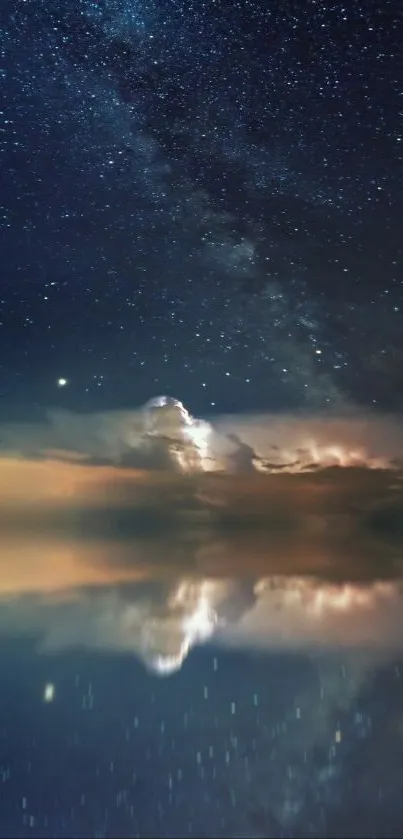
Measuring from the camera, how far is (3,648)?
518 cm

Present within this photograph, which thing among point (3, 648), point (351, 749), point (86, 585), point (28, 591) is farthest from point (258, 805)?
point (86, 585)

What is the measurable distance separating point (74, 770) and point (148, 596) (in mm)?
5663

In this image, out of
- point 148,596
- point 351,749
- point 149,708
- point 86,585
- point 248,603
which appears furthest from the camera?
point 86,585

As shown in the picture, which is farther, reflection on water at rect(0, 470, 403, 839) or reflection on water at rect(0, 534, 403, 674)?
reflection on water at rect(0, 534, 403, 674)

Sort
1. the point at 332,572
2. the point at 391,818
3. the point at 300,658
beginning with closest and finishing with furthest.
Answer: the point at 391,818 < the point at 300,658 < the point at 332,572

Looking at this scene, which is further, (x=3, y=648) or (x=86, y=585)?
(x=86, y=585)

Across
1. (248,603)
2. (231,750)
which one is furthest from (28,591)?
(231,750)

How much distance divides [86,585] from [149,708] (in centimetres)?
634

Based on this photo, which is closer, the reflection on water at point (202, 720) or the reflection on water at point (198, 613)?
the reflection on water at point (202, 720)

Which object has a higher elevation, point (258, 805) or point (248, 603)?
point (248, 603)

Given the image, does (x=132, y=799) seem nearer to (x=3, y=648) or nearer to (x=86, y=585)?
(x=3, y=648)

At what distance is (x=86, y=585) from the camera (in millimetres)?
9914

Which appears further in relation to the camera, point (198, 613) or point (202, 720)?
point (198, 613)

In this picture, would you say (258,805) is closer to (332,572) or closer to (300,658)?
(300,658)
